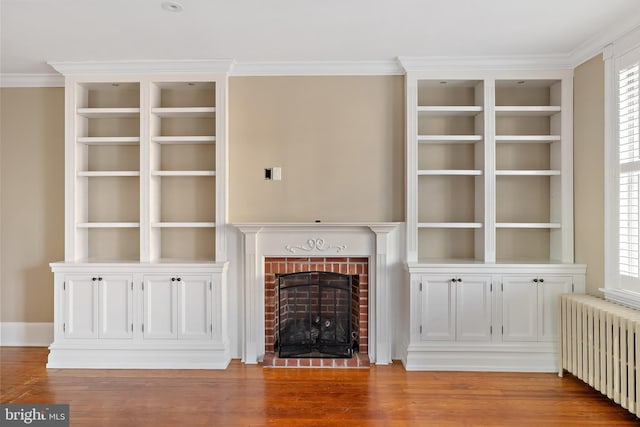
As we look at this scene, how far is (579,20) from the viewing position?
3047mm

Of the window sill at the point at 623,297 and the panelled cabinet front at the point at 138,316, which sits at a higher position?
→ the window sill at the point at 623,297

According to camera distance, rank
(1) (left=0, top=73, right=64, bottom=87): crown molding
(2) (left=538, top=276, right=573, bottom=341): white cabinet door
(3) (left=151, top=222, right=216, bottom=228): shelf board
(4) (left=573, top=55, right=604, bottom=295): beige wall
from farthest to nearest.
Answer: (1) (left=0, top=73, right=64, bottom=87): crown molding < (3) (left=151, top=222, right=216, bottom=228): shelf board < (2) (left=538, top=276, right=573, bottom=341): white cabinet door < (4) (left=573, top=55, right=604, bottom=295): beige wall

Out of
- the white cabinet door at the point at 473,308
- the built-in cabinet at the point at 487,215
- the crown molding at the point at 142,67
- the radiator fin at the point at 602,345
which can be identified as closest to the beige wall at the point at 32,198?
the crown molding at the point at 142,67

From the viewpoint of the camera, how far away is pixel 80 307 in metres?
3.81

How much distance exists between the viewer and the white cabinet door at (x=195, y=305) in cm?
379

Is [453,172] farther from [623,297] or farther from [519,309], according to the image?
[623,297]

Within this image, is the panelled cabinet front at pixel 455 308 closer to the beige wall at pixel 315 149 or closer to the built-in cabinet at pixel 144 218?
the beige wall at pixel 315 149

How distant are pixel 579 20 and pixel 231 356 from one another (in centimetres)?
397

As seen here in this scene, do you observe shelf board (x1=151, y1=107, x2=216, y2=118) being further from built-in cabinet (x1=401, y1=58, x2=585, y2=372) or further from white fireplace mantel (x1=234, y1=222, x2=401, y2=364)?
built-in cabinet (x1=401, y1=58, x2=585, y2=372)

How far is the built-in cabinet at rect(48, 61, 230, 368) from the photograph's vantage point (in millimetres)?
3791

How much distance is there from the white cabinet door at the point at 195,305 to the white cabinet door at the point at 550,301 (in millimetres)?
2936

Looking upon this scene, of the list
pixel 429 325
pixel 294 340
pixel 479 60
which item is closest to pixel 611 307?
pixel 429 325

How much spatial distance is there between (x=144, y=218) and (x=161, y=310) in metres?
0.87

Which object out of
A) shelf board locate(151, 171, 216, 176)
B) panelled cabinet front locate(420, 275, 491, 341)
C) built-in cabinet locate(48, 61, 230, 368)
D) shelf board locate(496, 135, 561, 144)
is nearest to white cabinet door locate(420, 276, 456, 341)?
panelled cabinet front locate(420, 275, 491, 341)
